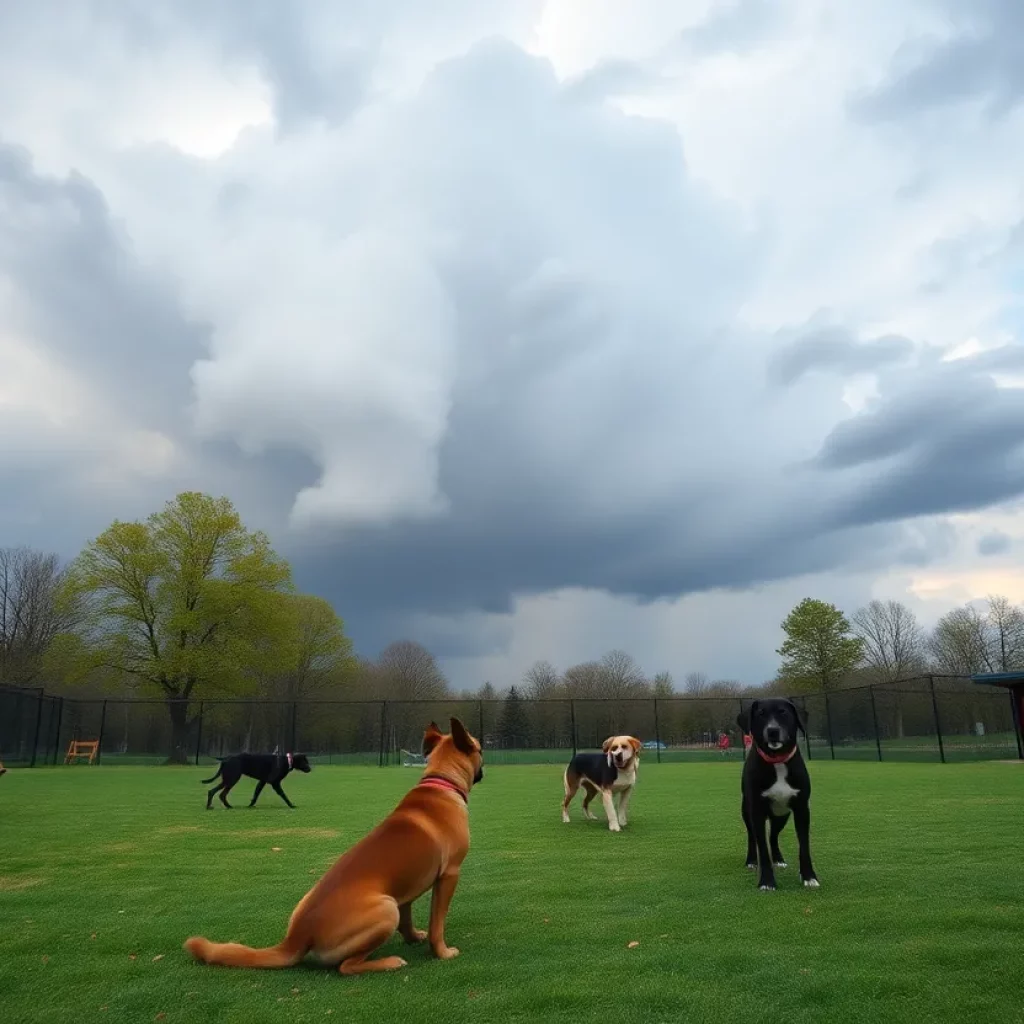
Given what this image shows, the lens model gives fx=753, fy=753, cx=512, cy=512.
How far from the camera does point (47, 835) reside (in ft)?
30.6

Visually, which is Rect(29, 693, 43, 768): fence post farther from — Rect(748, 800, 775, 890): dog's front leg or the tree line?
Rect(748, 800, 775, 890): dog's front leg

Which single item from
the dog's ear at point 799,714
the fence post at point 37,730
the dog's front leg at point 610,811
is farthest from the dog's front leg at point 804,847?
the fence post at point 37,730

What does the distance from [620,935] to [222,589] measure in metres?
36.6

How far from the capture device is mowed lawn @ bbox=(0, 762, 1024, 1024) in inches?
130

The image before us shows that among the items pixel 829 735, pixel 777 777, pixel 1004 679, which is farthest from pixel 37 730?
pixel 1004 679

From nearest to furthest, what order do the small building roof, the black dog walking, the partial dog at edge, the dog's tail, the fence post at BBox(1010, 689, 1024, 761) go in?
the dog's tail, the partial dog at edge, the black dog walking, the small building roof, the fence post at BBox(1010, 689, 1024, 761)

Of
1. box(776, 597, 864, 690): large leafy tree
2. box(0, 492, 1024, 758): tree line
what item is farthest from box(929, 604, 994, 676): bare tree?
box(0, 492, 1024, 758): tree line

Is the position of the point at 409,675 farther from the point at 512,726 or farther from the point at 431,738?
the point at 431,738

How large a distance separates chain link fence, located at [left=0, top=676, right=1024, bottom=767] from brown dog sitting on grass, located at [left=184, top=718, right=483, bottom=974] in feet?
72.6

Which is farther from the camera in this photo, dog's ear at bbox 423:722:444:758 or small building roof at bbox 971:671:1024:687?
small building roof at bbox 971:671:1024:687

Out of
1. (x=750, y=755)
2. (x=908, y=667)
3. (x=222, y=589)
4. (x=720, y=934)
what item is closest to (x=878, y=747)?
(x=750, y=755)

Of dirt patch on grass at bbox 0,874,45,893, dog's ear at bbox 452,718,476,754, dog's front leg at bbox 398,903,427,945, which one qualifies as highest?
dog's ear at bbox 452,718,476,754

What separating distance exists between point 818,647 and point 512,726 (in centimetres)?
2399

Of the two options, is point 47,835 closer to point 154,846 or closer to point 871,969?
point 154,846
